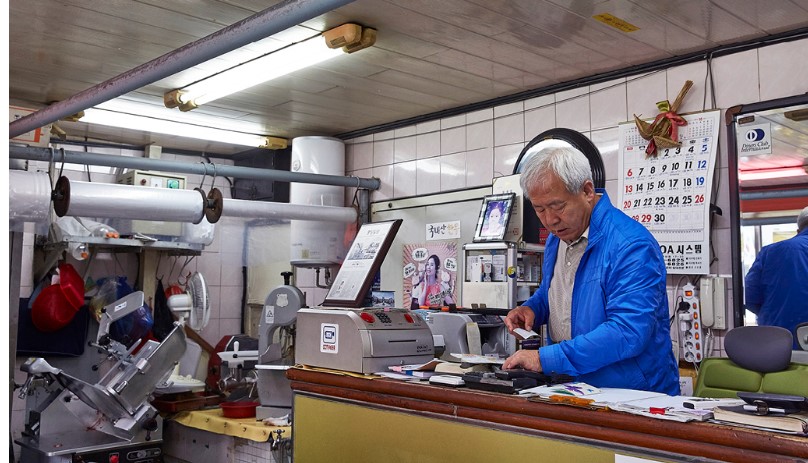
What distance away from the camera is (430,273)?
6723 mm

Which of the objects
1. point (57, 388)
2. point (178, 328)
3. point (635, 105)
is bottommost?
point (57, 388)

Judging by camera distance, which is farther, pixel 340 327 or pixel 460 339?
pixel 460 339

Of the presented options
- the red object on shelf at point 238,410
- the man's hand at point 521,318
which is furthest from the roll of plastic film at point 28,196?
the man's hand at point 521,318

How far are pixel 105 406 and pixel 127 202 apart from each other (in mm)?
1485

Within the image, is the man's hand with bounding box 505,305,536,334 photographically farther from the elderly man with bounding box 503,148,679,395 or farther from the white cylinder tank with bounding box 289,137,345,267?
the white cylinder tank with bounding box 289,137,345,267

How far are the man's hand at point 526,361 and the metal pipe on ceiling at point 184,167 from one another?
4.28 m

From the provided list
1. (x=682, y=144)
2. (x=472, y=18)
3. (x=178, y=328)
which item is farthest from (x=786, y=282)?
(x=178, y=328)

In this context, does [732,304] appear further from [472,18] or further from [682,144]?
[472,18]

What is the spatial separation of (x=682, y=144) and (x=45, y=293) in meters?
4.82

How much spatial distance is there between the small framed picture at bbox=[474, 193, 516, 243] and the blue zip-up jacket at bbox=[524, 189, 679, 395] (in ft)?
8.33

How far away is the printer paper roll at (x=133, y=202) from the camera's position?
5.57 meters

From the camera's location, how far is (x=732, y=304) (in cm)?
477

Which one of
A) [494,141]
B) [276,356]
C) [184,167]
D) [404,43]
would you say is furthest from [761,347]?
[184,167]

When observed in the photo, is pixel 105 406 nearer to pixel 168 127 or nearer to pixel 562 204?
pixel 168 127
